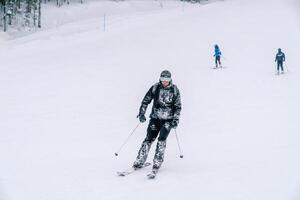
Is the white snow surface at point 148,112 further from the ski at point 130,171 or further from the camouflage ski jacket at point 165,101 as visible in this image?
the camouflage ski jacket at point 165,101

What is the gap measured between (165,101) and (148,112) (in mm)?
8370

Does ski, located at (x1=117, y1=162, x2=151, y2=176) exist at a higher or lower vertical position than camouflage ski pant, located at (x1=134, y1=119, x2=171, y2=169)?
lower

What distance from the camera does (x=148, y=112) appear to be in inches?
663

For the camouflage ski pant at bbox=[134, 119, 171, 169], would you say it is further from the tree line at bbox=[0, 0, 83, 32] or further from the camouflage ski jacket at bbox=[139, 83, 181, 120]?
the tree line at bbox=[0, 0, 83, 32]

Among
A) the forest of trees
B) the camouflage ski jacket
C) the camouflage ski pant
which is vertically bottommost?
the camouflage ski pant

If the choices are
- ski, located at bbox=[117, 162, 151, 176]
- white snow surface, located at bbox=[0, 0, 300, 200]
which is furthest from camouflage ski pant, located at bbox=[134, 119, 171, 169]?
white snow surface, located at bbox=[0, 0, 300, 200]

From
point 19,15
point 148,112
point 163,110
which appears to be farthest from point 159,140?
point 19,15

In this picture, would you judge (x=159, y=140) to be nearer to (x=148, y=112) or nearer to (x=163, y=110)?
(x=163, y=110)

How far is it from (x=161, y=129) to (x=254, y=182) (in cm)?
198

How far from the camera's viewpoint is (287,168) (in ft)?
27.7

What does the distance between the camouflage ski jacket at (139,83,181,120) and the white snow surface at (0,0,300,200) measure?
108cm

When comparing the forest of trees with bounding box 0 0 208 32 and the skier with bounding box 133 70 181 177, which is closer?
the skier with bounding box 133 70 181 177

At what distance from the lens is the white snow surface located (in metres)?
7.67

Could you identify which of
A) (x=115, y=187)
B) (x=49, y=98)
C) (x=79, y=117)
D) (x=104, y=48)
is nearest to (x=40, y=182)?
(x=115, y=187)
